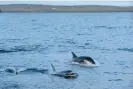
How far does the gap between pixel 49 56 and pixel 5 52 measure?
19.3 ft

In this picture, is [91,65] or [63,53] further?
[63,53]

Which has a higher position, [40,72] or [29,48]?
[40,72]

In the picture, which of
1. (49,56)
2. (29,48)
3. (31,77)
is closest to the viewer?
(31,77)

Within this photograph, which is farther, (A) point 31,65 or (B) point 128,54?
(B) point 128,54

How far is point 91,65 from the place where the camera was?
38.3m

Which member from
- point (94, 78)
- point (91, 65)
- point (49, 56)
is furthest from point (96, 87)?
point (49, 56)

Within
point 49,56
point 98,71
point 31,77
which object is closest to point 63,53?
point 49,56

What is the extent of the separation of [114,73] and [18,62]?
9384 mm

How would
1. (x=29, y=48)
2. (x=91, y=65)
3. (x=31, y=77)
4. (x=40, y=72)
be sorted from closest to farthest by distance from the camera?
(x=31, y=77) < (x=40, y=72) < (x=91, y=65) < (x=29, y=48)

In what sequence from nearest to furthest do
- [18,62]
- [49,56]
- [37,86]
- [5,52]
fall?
1. [37,86]
2. [18,62]
3. [49,56]
4. [5,52]

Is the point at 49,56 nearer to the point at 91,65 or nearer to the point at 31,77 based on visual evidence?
the point at 91,65

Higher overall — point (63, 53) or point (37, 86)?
point (37, 86)

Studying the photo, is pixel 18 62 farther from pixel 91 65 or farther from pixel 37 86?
pixel 37 86

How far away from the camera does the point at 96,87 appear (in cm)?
3020
